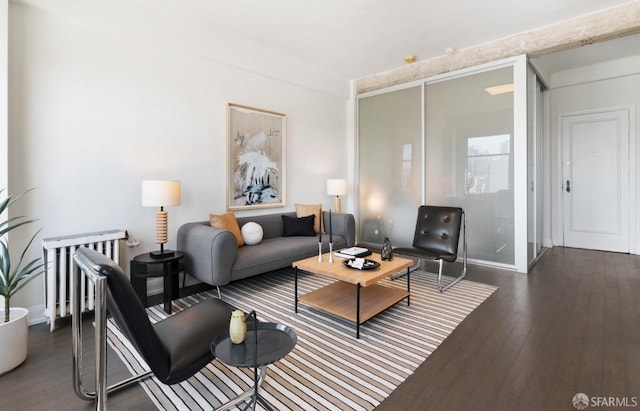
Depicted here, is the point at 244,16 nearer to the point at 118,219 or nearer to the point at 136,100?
the point at 136,100

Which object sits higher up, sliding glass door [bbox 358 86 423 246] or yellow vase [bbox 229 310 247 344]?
sliding glass door [bbox 358 86 423 246]

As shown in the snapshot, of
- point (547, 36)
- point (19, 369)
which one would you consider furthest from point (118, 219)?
point (547, 36)

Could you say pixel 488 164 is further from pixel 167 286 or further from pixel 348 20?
pixel 167 286

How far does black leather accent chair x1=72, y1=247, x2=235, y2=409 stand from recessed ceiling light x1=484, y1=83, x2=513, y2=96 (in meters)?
4.25

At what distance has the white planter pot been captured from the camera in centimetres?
190

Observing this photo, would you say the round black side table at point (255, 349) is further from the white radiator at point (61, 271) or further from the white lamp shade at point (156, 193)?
the white lamp shade at point (156, 193)

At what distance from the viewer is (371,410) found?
1603 mm

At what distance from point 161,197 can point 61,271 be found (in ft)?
3.02

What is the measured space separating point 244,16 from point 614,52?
5213mm

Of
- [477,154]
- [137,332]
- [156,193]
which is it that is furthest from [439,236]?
A: [137,332]

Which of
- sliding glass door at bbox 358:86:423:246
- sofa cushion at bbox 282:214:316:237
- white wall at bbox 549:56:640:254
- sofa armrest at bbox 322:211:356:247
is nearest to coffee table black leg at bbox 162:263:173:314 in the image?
sofa cushion at bbox 282:214:316:237

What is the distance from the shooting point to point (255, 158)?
4273 millimetres
